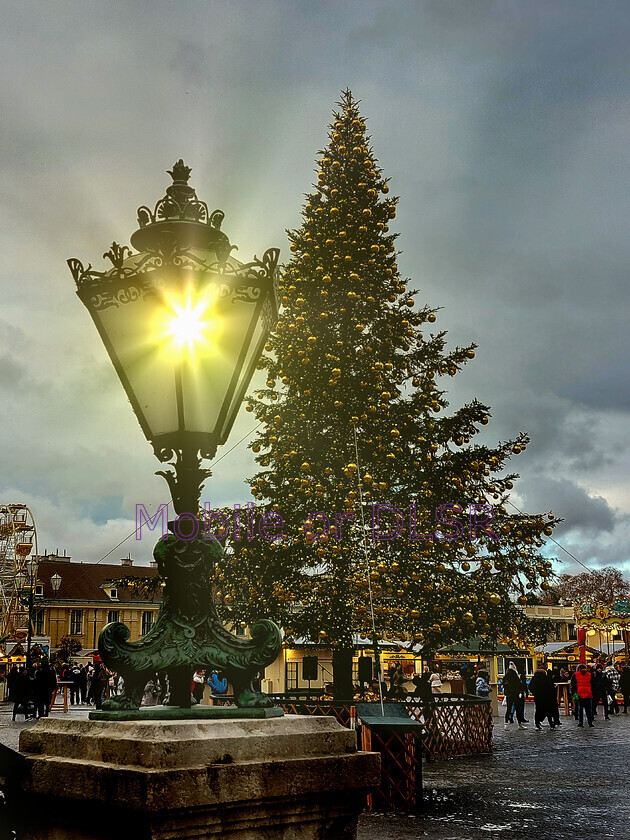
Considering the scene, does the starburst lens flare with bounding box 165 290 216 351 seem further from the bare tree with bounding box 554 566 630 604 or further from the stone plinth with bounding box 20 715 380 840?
the bare tree with bounding box 554 566 630 604

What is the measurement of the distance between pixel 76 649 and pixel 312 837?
7909 cm

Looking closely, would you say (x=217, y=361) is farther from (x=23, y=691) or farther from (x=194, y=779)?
(x=23, y=691)

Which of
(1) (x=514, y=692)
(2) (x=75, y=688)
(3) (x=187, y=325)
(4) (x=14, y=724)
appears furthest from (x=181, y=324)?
(2) (x=75, y=688)

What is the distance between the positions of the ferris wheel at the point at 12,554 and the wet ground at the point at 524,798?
33.8 meters

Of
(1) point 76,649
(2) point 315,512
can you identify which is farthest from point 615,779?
(1) point 76,649

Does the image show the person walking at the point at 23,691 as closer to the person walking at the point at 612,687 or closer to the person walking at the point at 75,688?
the person walking at the point at 75,688

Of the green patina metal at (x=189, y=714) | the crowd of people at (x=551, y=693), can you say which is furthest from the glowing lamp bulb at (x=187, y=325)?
the crowd of people at (x=551, y=693)

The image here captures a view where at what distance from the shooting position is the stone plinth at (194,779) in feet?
6.84

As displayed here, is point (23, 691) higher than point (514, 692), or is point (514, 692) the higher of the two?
point (23, 691)

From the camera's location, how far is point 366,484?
16.9 metres

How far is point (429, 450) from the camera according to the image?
17.8m

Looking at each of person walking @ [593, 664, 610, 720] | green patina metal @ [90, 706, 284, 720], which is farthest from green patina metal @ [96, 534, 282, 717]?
person walking @ [593, 664, 610, 720]

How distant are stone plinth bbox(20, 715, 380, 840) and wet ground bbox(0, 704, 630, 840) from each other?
4.10m

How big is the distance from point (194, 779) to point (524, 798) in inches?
424
